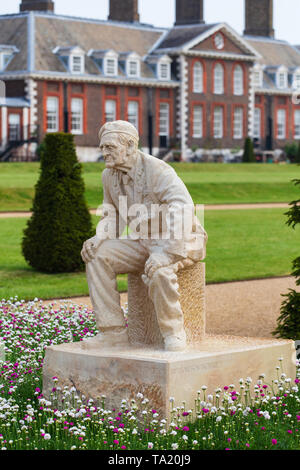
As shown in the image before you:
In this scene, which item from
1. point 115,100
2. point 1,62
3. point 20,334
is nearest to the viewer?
point 20,334

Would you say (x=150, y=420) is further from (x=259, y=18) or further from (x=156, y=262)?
(x=259, y=18)

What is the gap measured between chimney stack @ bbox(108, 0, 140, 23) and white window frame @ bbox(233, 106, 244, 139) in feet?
22.9

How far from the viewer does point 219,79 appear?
1935 inches

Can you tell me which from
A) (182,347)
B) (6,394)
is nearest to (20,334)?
(6,394)

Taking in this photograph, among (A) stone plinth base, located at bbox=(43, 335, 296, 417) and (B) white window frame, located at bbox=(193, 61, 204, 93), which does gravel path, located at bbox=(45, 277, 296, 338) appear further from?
(B) white window frame, located at bbox=(193, 61, 204, 93)

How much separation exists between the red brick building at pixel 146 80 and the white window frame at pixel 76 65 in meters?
0.04

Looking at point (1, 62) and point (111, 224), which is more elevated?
point (1, 62)

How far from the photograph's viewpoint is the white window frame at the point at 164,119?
46906 millimetres

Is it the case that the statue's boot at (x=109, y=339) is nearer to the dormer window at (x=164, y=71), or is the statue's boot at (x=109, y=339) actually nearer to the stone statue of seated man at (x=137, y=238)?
the stone statue of seated man at (x=137, y=238)

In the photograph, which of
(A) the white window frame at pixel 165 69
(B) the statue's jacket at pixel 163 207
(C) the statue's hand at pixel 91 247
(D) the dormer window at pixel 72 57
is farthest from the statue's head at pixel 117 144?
(A) the white window frame at pixel 165 69

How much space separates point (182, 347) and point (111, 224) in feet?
3.52

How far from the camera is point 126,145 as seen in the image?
270 inches

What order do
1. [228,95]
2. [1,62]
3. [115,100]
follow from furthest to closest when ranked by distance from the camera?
1. [228,95]
2. [115,100]
3. [1,62]
